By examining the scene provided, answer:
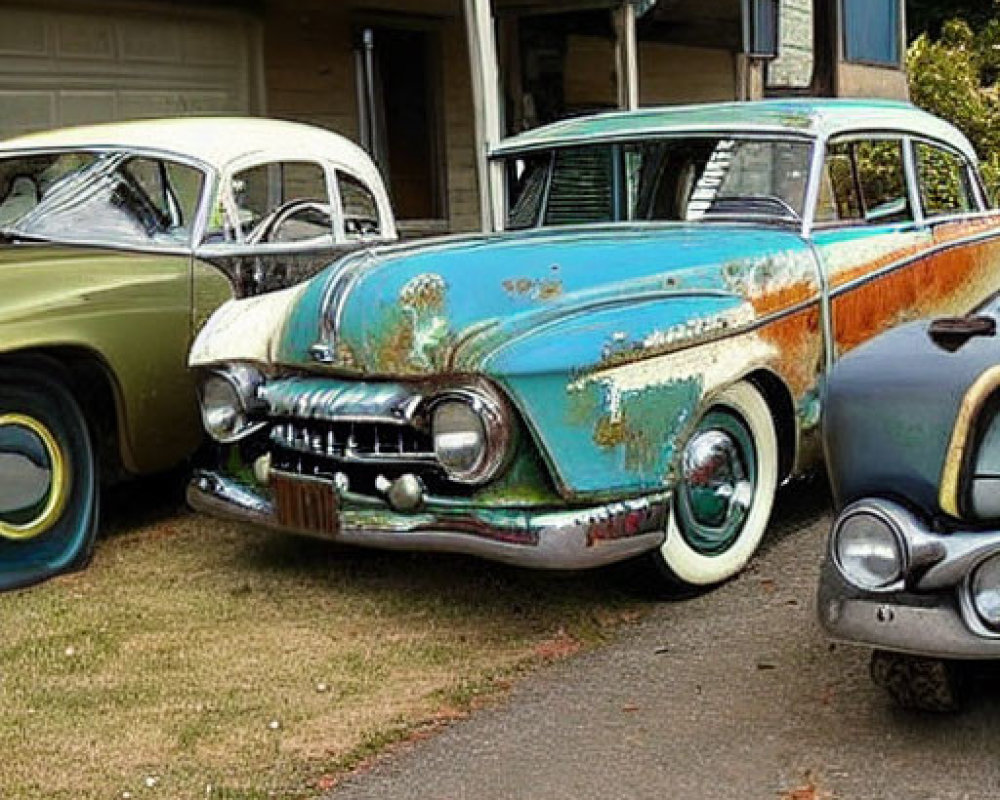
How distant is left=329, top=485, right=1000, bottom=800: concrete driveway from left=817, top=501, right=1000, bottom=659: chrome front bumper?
386mm

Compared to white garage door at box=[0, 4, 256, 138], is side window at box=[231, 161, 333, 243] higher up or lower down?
lower down

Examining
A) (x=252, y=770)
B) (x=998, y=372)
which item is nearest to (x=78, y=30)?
(x=252, y=770)

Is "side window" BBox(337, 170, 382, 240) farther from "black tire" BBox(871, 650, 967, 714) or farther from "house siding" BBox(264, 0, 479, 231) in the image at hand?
"house siding" BBox(264, 0, 479, 231)

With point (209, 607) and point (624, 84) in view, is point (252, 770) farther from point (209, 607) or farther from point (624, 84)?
point (624, 84)

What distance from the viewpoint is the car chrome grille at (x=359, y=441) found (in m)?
4.87

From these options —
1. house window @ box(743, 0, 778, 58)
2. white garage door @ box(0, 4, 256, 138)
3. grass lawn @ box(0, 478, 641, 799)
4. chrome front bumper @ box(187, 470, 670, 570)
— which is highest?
house window @ box(743, 0, 778, 58)

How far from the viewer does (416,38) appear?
13297 mm

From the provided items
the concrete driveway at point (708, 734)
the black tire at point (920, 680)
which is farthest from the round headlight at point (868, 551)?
the concrete driveway at point (708, 734)

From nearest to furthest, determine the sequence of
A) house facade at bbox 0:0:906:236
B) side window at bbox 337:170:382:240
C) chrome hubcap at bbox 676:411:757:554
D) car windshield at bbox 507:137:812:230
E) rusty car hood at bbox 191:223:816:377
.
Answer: rusty car hood at bbox 191:223:816:377 < chrome hubcap at bbox 676:411:757:554 < car windshield at bbox 507:137:812:230 < side window at bbox 337:170:382:240 < house facade at bbox 0:0:906:236

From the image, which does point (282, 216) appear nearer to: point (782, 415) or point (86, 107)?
point (782, 415)

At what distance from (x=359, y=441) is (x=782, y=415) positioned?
1624 mm

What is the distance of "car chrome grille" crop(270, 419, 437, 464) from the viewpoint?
4871 millimetres

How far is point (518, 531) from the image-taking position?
15.3ft

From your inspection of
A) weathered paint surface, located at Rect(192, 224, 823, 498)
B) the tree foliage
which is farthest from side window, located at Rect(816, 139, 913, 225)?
the tree foliage
